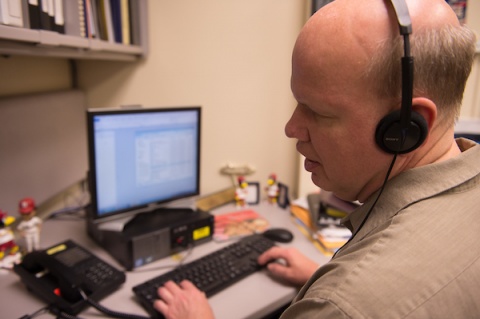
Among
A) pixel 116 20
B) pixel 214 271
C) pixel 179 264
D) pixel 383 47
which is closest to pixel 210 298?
pixel 214 271

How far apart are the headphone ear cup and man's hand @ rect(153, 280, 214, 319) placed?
1.83 ft

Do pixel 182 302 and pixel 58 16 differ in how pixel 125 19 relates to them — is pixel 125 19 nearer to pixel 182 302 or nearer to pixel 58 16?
pixel 58 16

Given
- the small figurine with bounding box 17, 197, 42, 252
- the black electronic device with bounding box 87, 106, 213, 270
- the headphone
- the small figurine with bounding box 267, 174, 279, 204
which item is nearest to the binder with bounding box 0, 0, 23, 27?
the black electronic device with bounding box 87, 106, 213, 270

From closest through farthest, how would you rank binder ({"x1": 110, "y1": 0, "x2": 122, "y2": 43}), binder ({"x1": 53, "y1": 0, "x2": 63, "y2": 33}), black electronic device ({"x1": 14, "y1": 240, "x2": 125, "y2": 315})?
black electronic device ({"x1": 14, "y1": 240, "x2": 125, "y2": 315})
binder ({"x1": 53, "y1": 0, "x2": 63, "y2": 33})
binder ({"x1": 110, "y1": 0, "x2": 122, "y2": 43})

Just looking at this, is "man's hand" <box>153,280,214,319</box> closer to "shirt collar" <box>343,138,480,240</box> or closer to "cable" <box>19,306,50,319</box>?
"cable" <box>19,306,50,319</box>

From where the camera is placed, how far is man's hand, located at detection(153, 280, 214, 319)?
81 centimetres

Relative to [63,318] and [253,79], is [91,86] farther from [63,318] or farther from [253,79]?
[63,318]

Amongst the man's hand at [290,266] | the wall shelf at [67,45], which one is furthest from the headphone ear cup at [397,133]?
the wall shelf at [67,45]

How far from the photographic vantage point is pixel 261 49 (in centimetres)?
147

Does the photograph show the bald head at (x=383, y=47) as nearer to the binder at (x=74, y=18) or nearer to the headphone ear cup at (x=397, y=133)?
the headphone ear cup at (x=397, y=133)

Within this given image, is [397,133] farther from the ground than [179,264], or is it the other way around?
[397,133]

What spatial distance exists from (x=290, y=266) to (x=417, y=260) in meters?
0.57

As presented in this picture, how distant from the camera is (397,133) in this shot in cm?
52

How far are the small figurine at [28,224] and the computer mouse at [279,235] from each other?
0.73 m
